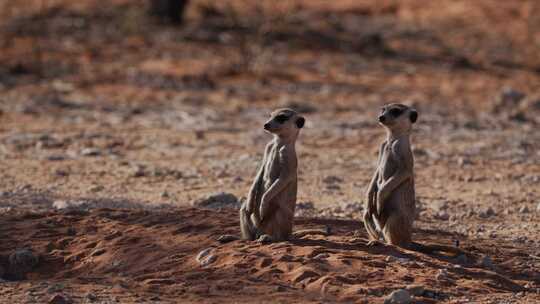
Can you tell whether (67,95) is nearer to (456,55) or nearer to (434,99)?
(434,99)

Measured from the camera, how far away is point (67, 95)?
1440 centimetres

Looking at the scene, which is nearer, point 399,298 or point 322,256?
point 399,298

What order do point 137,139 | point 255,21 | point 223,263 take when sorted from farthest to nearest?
point 255,21 < point 137,139 < point 223,263

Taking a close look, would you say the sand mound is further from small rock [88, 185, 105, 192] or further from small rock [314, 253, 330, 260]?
small rock [88, 185, 105, 192]

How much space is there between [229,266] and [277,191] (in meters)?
0.61

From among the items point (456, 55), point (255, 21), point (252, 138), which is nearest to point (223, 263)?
point (252, 138)

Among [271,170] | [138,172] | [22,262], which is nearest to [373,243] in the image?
[271,170]

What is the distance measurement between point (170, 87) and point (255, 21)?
2967 mm

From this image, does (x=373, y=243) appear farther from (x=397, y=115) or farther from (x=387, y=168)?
(x=397, y=115)

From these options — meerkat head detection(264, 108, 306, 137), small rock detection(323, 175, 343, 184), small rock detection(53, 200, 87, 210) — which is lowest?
small rock detection(53, 200, 87, 210)

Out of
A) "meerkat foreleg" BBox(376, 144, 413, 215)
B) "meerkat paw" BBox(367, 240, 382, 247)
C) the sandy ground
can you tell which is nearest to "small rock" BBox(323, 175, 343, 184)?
the sandy ground

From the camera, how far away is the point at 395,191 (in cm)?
682

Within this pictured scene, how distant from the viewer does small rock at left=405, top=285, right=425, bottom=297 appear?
591 cm

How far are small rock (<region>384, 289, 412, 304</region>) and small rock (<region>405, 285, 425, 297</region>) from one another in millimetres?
136
